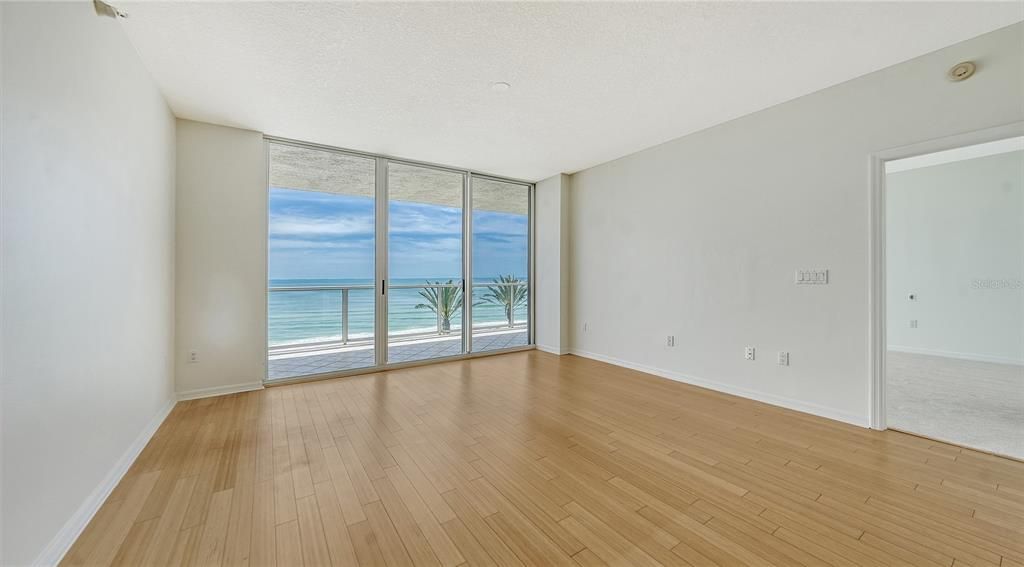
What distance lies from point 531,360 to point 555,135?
291cm

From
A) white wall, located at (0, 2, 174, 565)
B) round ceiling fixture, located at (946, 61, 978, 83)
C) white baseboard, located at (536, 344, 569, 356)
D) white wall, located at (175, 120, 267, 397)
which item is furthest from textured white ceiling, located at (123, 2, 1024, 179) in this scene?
white baseboard, located at (536, 344, 569, 356)

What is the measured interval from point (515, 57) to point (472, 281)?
3.17 metres

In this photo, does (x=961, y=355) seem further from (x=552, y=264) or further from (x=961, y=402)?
(x=552, y=264)

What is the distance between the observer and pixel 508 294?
5820 mm

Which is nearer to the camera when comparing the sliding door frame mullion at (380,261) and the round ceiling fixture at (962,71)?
the round ceiling fixture at (962,71)

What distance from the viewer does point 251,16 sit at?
2.05 m

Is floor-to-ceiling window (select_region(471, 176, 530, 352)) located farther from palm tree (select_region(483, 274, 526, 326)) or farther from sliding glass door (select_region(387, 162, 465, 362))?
sliding glass door (select_region(387, 162, 465, 362))

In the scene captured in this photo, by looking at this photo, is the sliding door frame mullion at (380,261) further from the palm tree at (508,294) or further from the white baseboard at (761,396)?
the white baseboard at (761,396)

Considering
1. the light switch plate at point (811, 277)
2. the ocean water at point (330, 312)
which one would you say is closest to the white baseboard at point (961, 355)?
the light switch plate at point (811, 277)

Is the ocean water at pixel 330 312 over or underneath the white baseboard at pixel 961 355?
over

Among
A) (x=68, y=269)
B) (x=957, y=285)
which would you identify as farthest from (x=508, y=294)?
(x=957, y=285)

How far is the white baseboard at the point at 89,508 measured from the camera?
1404 mm

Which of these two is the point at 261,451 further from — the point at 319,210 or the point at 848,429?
the point at 848,429

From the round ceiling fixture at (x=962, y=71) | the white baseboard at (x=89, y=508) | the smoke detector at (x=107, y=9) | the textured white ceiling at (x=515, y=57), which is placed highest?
the textured white ceiling at (x=515, y=57)
